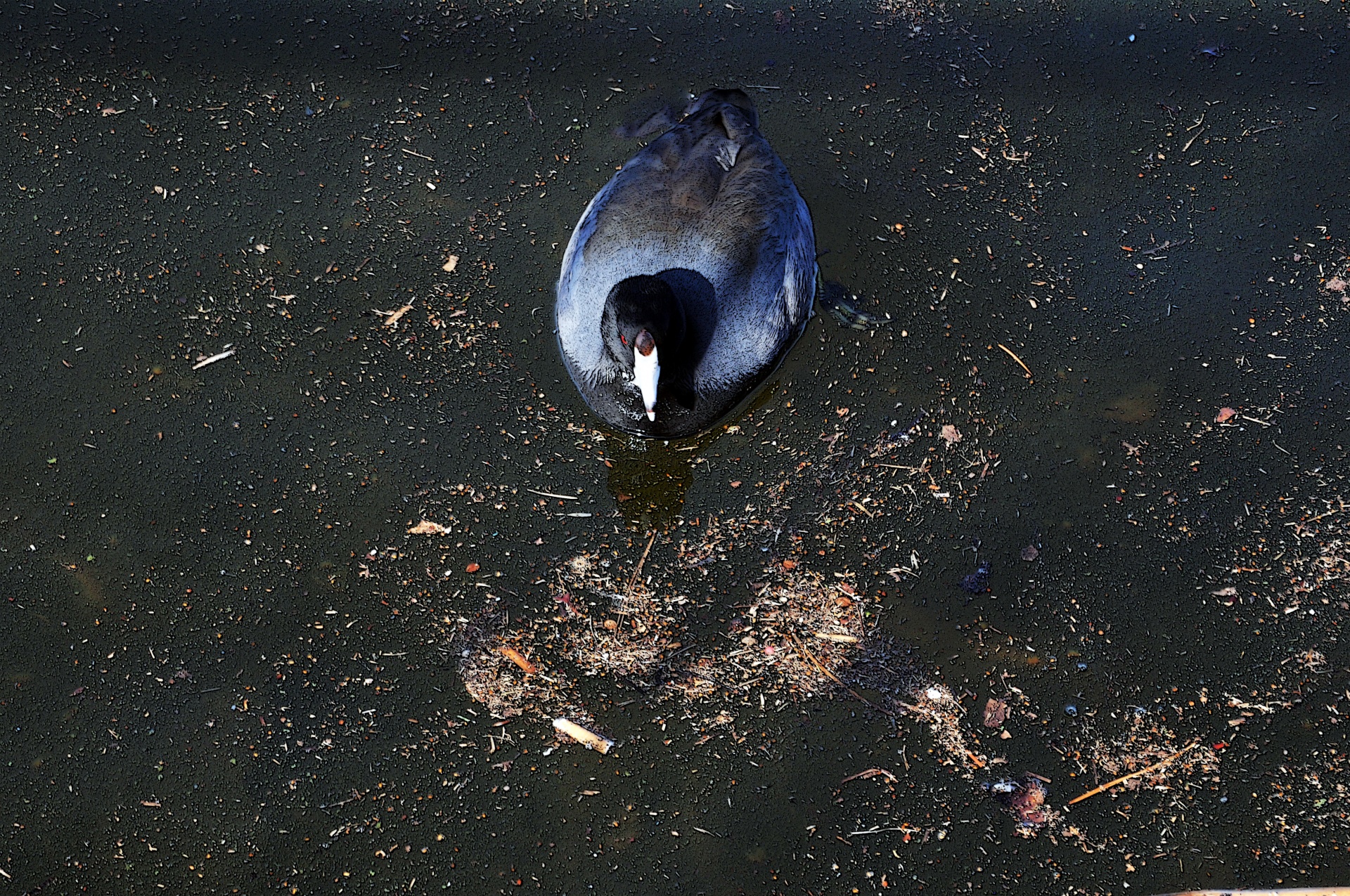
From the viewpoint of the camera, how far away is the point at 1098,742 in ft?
10.3

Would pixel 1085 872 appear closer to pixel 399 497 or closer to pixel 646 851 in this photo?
pixel 646 851

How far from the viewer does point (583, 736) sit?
10.2ft

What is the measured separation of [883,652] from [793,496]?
678 mm

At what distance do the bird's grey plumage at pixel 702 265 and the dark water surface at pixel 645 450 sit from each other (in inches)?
10.9

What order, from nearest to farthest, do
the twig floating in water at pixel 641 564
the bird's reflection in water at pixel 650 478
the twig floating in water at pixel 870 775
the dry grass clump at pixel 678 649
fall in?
the twig floating in water at pixel 870 775
the dry grass clump at pixel 678 649
the twig floating in water at pixel 641 564
the bird's reflection in water at pixel 650 478

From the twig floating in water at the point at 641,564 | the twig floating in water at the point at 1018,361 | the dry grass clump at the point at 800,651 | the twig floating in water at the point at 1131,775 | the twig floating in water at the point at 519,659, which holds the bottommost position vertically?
the twig floating in water at the point at 1131,775

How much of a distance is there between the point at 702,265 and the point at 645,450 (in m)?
0.78

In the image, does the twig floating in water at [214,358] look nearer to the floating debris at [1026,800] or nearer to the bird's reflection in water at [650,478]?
the bird's reflection in water at [650,478]

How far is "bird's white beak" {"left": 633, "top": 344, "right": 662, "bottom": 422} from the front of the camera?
3010 millimetres

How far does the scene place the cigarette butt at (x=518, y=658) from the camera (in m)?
3.20

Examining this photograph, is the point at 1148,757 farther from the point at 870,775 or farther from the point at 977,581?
the point at 870,775

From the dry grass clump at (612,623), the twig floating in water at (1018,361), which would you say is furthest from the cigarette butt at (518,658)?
the twig floating in water at (1018,361)

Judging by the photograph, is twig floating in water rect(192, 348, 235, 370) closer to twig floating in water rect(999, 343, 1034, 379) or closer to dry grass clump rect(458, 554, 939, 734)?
dry grass clump rect(458, 554, 939, 734)

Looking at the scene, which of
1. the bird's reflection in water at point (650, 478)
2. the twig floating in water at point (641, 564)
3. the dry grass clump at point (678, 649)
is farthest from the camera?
the bird's reflection in water at point (650, 478)
